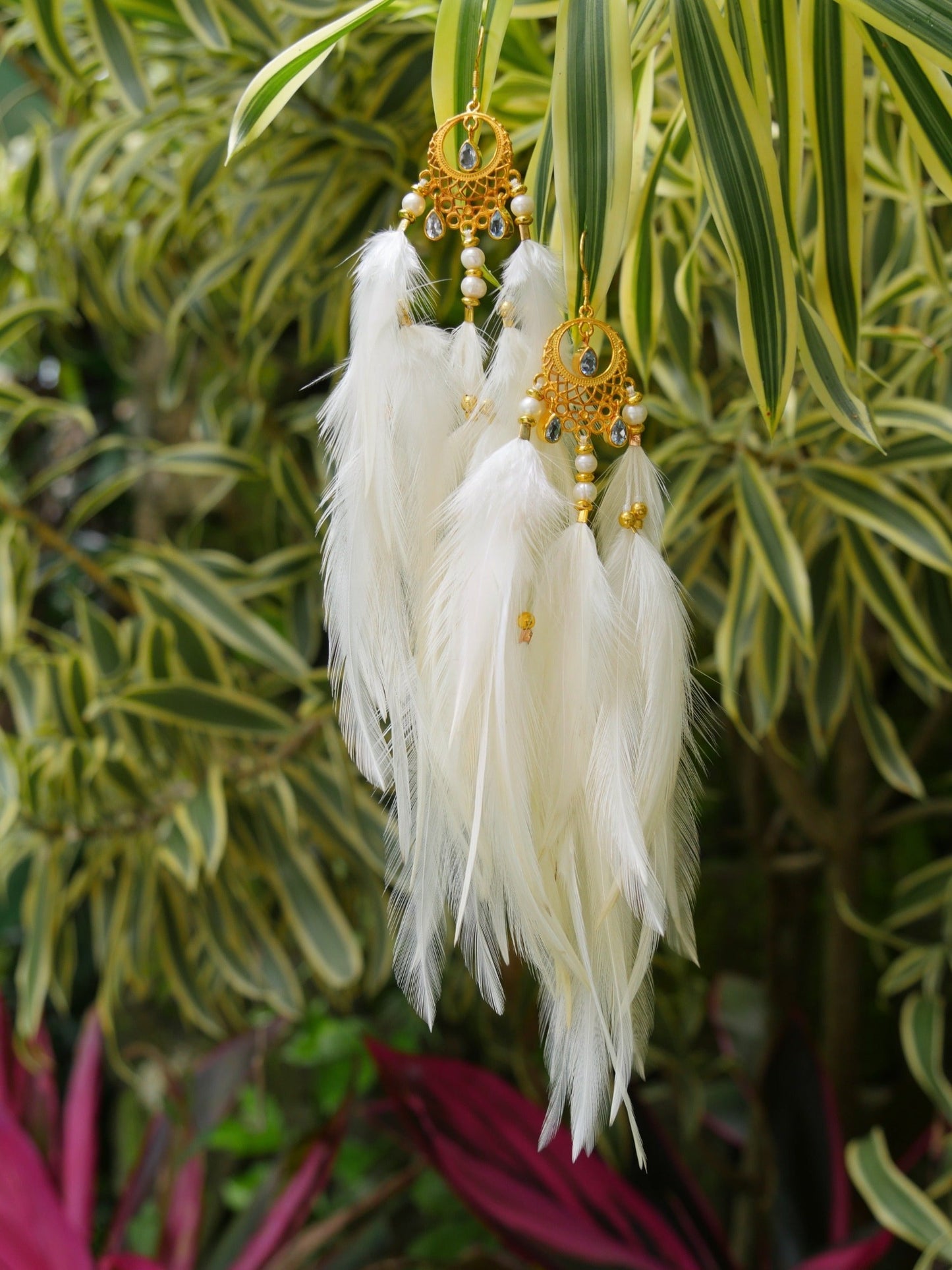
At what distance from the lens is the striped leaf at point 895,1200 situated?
708mm

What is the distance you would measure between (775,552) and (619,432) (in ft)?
1.06

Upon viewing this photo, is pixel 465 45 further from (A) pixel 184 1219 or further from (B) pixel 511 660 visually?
(A) pixel 184 1219

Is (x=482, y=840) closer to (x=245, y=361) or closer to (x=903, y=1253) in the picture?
(x=245, y=361)

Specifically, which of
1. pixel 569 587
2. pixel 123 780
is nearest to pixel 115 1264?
pixel 123 780

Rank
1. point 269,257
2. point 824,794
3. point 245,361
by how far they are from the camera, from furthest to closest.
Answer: point 824,794
point 245,361
point 269,257

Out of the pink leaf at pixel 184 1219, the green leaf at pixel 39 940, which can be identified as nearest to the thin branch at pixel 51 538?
the green leaf at pixel 39 940

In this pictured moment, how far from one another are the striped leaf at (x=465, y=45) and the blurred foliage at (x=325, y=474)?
0.09 feet

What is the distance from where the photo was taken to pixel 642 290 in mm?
534

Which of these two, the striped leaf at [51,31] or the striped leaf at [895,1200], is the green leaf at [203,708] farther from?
the striped leaf at [895,1200]

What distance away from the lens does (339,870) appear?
43.8 inches

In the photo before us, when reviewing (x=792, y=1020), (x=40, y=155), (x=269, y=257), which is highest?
(x=40, y=155)

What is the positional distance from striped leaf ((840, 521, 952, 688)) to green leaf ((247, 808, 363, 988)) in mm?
480

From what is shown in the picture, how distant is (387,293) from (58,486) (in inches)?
53.6

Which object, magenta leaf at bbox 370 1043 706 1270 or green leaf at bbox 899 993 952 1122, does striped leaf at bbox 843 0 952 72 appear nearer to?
green leaf at bbox 899 993 952 1122
